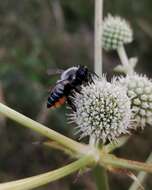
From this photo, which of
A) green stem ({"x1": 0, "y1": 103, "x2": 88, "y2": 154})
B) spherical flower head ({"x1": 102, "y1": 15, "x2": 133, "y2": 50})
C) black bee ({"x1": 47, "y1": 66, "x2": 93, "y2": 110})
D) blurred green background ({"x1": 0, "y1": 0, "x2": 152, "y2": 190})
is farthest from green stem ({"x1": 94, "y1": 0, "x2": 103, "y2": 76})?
blurred green background ({"x1": 0, "y1": 0, "x2": 152, "y2": 190})

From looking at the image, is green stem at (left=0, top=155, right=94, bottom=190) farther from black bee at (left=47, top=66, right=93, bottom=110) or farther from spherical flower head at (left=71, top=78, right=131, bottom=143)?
black bee at (left=47, top=66, right=93, bottom=110)

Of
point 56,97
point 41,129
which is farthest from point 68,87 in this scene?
point 41,129

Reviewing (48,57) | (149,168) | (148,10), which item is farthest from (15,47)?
(149,168)

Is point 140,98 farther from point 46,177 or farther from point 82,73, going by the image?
point 46,177

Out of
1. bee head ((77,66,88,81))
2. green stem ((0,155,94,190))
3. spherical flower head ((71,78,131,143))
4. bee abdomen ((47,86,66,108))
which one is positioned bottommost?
green stem ((0,155,94,190))

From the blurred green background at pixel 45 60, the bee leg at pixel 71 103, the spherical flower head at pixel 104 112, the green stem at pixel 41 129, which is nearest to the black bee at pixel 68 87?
the bee leg at pixel 71 103

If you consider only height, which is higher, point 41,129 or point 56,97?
point 56,97

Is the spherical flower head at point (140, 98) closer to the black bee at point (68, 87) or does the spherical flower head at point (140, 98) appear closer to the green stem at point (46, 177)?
the black bee at point (68, 87)
